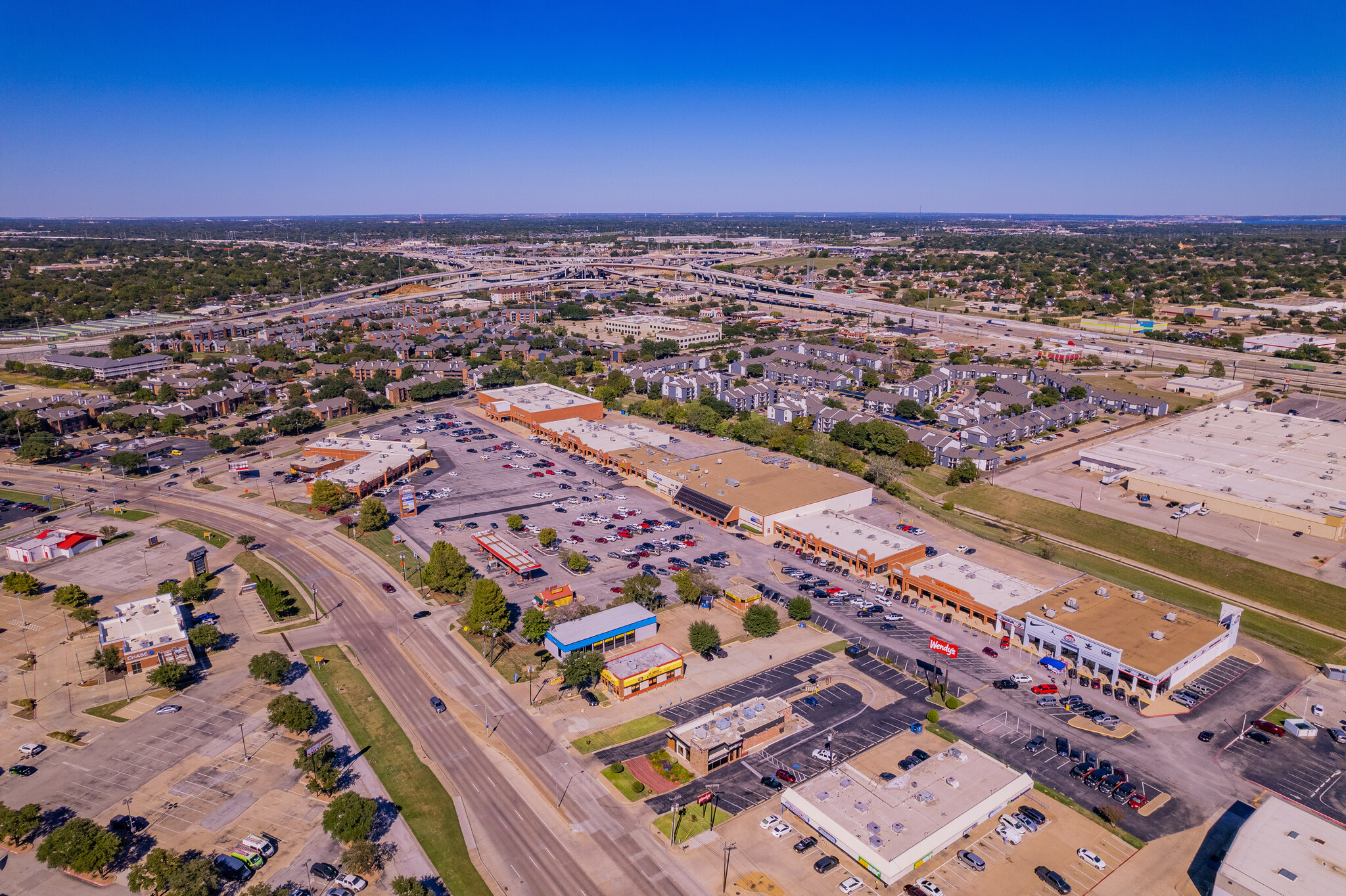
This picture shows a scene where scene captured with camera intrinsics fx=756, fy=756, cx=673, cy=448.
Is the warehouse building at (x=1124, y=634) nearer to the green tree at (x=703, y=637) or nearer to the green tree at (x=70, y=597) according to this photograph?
the green tree at (x=703, y=637)

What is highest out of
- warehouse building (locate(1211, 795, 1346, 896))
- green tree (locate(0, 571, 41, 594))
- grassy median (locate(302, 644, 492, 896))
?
green tree (locate(0, 571, 41, 594))

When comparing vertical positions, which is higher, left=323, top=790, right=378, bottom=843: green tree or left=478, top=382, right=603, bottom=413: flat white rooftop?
left=478, top=382, right=603, bottom=413: flat white rooftop

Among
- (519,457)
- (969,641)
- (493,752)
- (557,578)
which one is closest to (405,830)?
(493,752)

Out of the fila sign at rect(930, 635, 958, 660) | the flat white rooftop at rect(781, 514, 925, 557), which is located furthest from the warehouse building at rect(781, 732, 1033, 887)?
the flat white rooftop at rect(781, 514, 925, 557)

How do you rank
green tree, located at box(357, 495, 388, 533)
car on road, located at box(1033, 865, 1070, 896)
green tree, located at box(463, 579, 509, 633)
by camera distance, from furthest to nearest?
green tree, located at box(357, 495, 388, 533), green tree, located at box(463, 579, 509, 633), car on road, located at box(1033, 865, 1070, 896)

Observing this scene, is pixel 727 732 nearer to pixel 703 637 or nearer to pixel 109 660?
pixel 703 637

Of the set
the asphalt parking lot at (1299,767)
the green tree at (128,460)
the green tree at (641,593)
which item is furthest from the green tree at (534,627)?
the green tree at (128,460)

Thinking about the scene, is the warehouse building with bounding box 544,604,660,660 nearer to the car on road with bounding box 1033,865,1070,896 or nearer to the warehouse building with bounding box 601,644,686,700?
Result: the warehouse building with bounding box 601,644,686,700

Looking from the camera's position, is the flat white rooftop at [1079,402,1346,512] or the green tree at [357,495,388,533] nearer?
the green tree at [357,495,388,533]
